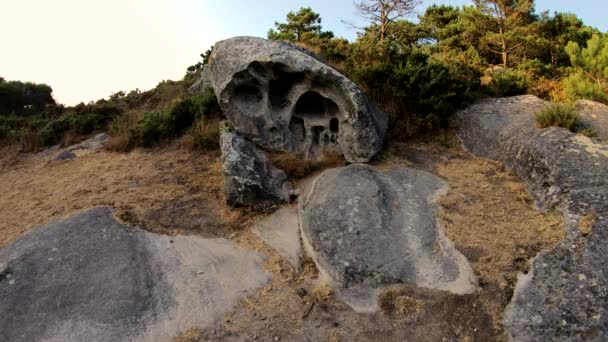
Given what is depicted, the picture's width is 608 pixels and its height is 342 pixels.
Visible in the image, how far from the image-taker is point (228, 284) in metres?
6.02

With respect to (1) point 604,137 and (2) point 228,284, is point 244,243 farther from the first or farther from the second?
(1) point 604,137

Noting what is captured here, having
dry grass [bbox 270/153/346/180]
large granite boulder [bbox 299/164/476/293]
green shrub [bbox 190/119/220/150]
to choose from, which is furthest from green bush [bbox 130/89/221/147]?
large granite boulder [bbox 299/164/476/293]

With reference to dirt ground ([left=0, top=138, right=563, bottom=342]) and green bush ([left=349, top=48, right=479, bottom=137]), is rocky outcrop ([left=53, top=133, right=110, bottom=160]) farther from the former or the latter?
green bush ([left=349, top=48, right=479, bottom=137])

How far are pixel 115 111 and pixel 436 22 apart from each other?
13.5 m

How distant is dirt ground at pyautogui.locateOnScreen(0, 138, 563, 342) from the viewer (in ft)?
17.1

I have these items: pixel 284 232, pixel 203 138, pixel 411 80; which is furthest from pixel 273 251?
pixel 411 80

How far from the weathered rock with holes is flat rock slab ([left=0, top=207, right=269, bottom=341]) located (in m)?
2.51

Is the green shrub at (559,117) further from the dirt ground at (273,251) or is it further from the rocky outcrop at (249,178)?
the rocky outcrop at (249,178)

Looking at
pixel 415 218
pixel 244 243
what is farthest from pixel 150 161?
pixel 415 218

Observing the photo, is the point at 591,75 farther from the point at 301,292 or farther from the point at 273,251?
the point at 301,292

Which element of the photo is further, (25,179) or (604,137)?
(25,179)

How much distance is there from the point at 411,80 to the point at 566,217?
4910 millimetres

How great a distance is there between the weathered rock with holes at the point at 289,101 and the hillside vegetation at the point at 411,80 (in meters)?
1.83

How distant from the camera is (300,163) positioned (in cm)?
833
